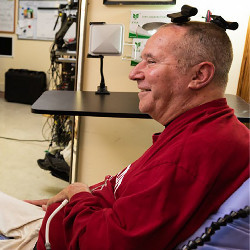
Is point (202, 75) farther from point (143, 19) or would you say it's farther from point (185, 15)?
point (143, 19)

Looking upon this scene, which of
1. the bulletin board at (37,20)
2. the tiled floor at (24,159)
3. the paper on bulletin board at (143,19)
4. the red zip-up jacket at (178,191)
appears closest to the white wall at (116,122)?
the paper on bulletin board at (143,19)

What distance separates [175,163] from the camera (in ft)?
2.51

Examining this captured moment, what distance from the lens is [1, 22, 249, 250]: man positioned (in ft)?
2.47

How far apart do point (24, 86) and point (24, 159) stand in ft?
8.94

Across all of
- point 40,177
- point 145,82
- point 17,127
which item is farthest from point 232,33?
point 17,127

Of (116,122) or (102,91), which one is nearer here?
(102,91)

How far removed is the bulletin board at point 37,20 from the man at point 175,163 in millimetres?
5212

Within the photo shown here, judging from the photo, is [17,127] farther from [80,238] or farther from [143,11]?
[80,238]

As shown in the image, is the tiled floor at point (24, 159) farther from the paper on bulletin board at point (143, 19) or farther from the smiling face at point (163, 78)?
the smiling face at point (163, 78)

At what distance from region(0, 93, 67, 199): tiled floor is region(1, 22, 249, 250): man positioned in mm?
1819

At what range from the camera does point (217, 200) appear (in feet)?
2.54

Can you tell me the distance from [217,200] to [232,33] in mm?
1349

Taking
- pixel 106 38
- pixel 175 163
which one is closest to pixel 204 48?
pixel 175 163

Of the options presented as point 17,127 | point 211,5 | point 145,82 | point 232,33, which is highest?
point 211,5
